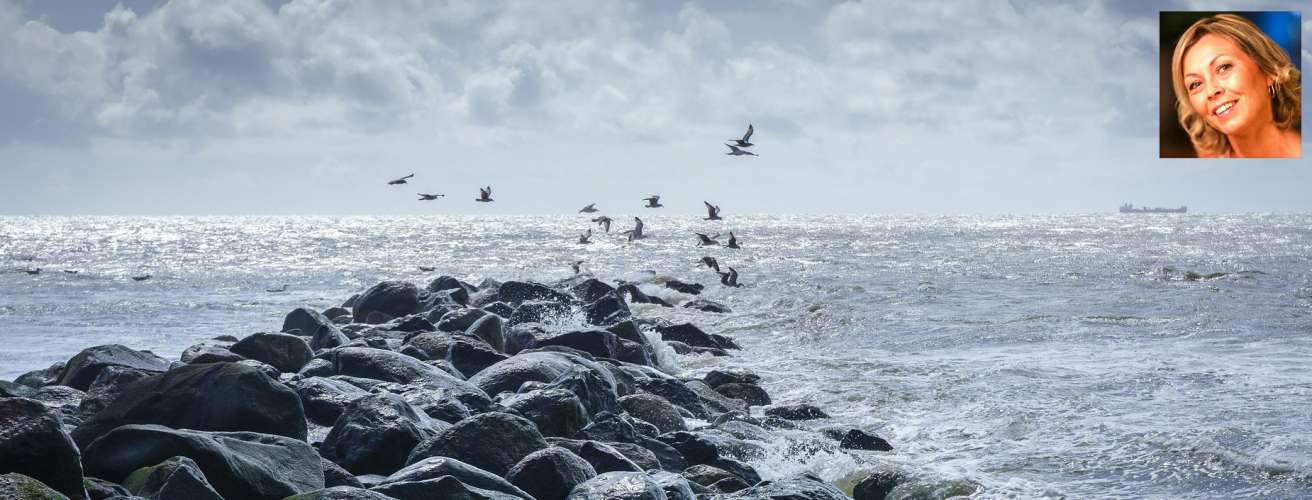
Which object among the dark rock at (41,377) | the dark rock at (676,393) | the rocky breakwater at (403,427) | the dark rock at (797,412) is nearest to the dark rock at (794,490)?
the rocky breakwater at (403,427)

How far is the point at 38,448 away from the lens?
637 centimetres

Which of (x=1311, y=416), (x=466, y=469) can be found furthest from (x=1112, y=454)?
(x=466, y=469)

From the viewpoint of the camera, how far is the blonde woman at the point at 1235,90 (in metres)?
7.98

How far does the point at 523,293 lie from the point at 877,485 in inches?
632

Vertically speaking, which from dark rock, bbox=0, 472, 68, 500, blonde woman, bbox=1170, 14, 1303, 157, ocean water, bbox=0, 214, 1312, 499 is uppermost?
blonde woman, bbox=1170, 14, 1303, 157

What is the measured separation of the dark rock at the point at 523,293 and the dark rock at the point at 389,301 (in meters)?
1.90

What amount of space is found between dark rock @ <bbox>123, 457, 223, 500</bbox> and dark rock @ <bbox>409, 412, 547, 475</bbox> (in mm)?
1747

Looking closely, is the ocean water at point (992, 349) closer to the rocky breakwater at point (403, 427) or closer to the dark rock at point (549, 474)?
the rocky breakwater at point (403, 427)

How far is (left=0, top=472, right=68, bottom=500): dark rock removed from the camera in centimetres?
539

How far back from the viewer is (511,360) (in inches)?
517

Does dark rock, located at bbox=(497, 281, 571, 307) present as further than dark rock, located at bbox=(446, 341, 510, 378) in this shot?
Yes

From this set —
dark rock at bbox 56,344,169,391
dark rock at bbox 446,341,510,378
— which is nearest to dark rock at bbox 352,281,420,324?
dark rock at bbox 446,341,510,378

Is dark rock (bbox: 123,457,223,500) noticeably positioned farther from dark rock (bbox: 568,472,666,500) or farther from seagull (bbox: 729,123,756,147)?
seagull (bbox: 729,123,756,147)

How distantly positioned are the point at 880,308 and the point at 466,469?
24012 millimetres
